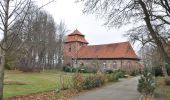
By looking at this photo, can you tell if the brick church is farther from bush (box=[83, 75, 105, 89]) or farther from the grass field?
bush (box=[83, 75, 105, 89])

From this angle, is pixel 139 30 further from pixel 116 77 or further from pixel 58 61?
pixel 58 61

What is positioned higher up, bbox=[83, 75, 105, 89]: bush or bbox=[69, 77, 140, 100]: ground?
bbox=[83, 75, 105, 89]: bush

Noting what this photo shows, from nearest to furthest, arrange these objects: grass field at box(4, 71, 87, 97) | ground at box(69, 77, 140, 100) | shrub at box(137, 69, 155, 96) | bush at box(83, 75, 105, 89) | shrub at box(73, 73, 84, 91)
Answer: ground at box(69, 77, 140, 100)
shrub at box(137, 69, 155, 96)
grass field at box(4, 71, 87, 97)
shrub at box(73, 73, 84, 91)
bush at box(83, 75, 105, 89)

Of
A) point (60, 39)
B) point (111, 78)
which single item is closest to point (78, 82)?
point (111, 78)

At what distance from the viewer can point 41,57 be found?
6216 cm

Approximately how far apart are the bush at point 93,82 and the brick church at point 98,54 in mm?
38270

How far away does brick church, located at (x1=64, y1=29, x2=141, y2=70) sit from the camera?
7256cm

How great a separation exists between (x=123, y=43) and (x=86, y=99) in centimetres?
6105

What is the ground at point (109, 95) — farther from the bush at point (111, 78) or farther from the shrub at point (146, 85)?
A: the bush at point (111, 78)

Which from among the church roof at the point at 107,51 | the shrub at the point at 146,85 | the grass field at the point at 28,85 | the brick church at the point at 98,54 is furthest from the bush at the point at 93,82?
the church roof at the point at 107,51

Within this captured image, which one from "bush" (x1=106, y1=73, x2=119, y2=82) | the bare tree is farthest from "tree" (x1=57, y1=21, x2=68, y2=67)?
"bush" (x1=106, y1=73, x2=119, y2=82)

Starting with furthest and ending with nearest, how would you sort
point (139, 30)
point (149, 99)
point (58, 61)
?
1. point (58, 61)
2. point (139, 30)
3. point (149, 99)

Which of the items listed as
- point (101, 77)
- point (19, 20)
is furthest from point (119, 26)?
point (101, 77)

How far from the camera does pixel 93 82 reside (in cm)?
2598
